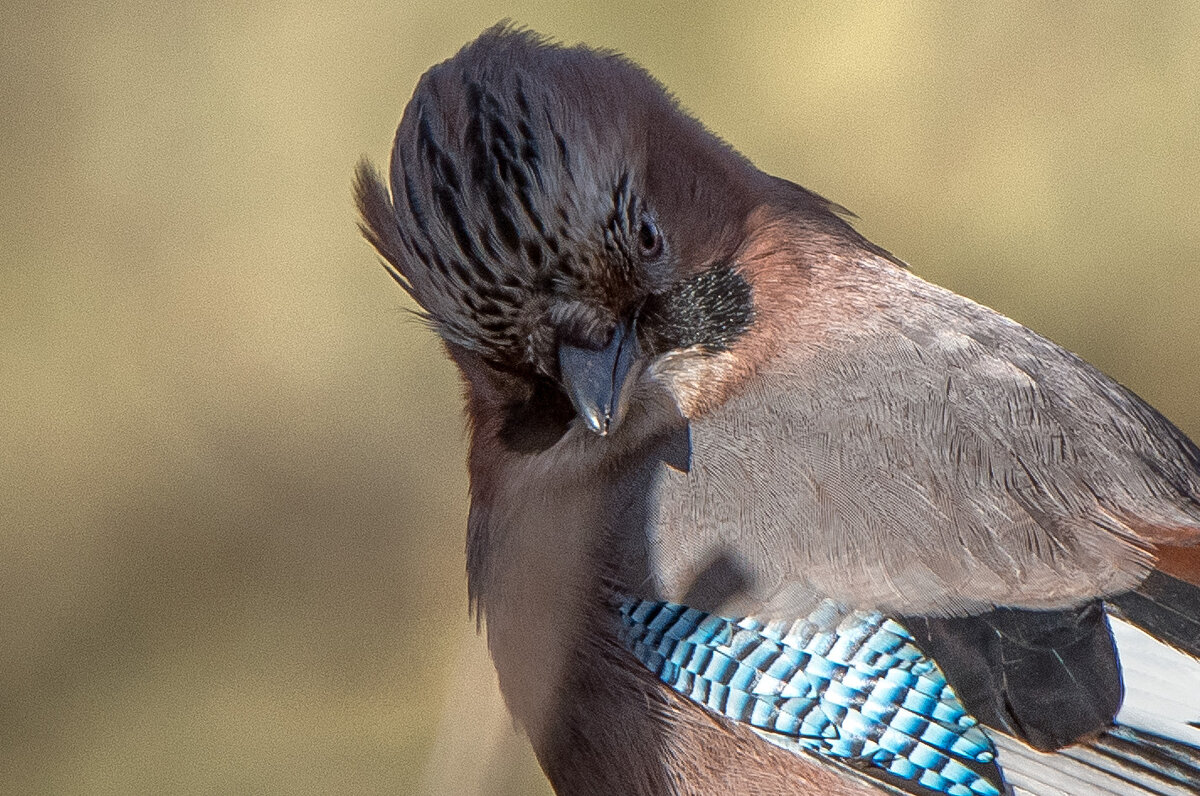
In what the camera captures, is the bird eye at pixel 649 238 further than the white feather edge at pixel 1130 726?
Yes

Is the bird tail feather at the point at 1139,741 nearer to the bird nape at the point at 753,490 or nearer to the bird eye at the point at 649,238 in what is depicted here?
the bird nape at the point at 753,490

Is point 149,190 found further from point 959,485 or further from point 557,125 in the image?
point 959,485

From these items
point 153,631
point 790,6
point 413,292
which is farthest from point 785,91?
point 153,631

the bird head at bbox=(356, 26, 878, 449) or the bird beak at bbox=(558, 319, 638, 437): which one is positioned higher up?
the bird head at bbox=(356, 26, 878, 449)

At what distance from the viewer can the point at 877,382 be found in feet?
5.84

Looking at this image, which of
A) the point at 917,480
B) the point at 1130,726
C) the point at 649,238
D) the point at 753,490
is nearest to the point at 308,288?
the point at 649,238

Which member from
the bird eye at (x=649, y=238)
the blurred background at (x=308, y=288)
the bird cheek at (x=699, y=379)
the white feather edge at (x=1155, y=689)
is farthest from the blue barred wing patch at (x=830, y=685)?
the blurred background at (x=308, y=288)

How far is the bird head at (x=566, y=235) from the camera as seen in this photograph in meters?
1.66

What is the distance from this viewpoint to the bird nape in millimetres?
1584

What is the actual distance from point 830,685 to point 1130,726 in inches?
14.1

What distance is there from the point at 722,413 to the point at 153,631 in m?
1.47

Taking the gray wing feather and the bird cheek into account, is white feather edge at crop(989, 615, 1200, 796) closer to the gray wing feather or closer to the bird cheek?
the gray wing feather

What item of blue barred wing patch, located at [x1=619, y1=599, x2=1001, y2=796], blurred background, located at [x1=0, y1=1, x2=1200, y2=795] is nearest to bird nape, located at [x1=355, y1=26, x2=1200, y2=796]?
blue barred wing patch, located at [x1=619, y1=599, x2=1001, y2=796]

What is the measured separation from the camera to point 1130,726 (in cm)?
156
